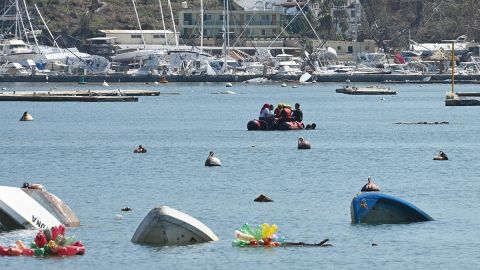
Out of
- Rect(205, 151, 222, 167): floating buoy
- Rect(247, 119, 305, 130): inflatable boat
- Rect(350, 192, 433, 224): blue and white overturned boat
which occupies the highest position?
Rect(350, 192, 433, 224): blue and white overturned boat

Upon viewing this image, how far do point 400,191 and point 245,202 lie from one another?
710 centimetres

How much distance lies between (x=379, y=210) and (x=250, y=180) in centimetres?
1712

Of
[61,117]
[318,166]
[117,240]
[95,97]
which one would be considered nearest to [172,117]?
[61,117]

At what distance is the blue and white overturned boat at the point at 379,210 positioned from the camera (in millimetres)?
45000

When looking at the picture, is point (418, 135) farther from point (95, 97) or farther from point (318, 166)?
point (95, 97)

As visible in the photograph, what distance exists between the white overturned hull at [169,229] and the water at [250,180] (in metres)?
0.34

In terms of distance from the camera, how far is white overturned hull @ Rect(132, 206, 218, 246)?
4072 centimetres

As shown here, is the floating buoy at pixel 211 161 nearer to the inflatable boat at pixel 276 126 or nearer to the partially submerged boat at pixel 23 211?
the inflatable boat at pixel 276 126

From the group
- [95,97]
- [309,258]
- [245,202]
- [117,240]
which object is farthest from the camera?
[95,97]

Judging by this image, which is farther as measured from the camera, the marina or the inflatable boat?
the inflatable boat

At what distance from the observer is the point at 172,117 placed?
408ft

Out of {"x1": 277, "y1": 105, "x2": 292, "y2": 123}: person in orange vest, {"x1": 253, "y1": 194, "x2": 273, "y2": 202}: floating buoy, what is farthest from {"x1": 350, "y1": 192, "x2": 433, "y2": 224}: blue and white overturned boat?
{"x1": 277, "y1": 105, "x2": 292, "y2": 123}: person in orange vest

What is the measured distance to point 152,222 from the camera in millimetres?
41031

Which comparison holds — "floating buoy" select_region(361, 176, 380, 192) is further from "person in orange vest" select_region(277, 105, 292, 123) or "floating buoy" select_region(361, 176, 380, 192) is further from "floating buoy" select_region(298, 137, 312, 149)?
"person in orange vest" select_region(277, 105, 292, 123)
